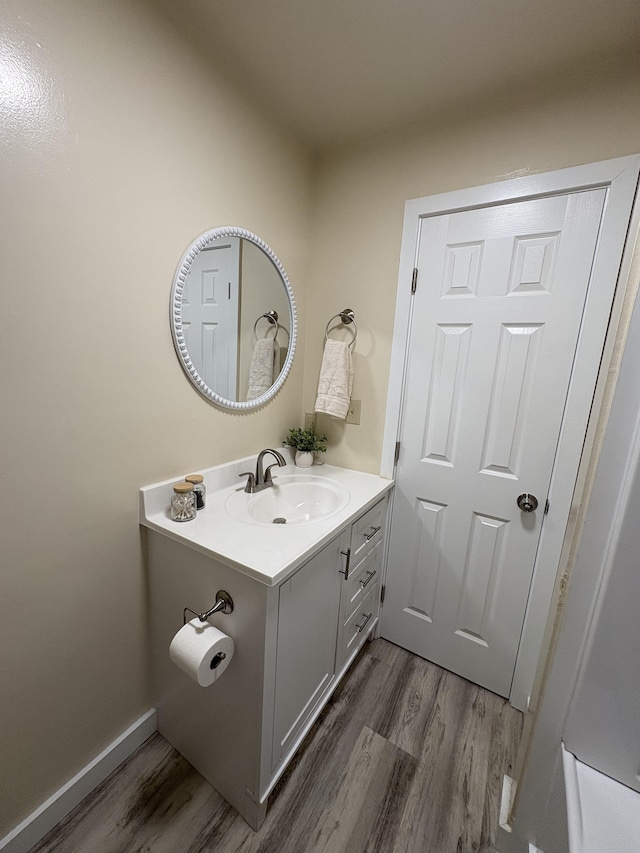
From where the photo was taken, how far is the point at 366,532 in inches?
55.1

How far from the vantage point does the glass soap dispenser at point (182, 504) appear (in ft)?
3.55

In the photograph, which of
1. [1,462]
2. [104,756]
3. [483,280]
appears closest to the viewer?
[1,462]

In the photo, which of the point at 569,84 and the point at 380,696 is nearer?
the point at 569,84

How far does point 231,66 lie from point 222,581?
168 centimetres

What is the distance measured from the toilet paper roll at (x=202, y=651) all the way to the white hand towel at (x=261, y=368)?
2.82 feet

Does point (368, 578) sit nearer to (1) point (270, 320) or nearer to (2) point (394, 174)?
(1) point (270, 320)

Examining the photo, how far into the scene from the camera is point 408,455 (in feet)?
5.08

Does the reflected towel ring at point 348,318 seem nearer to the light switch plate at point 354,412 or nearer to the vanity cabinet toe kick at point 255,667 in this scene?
the light switch plate at point 354,412

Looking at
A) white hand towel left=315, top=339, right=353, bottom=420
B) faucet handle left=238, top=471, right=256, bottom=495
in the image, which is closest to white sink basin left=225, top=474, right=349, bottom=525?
faucet handle left=238, top=471, right=256, bottom=495

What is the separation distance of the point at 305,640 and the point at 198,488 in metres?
0.61

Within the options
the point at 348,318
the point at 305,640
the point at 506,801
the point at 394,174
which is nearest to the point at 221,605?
the point at 305,640

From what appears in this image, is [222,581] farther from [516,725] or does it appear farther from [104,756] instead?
[516,725]

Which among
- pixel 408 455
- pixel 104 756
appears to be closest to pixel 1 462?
pixel 104 756

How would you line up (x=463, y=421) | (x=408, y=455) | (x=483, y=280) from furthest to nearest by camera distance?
(x=408, y=455) < (x=463, y=421) < (x=483, y=280)
